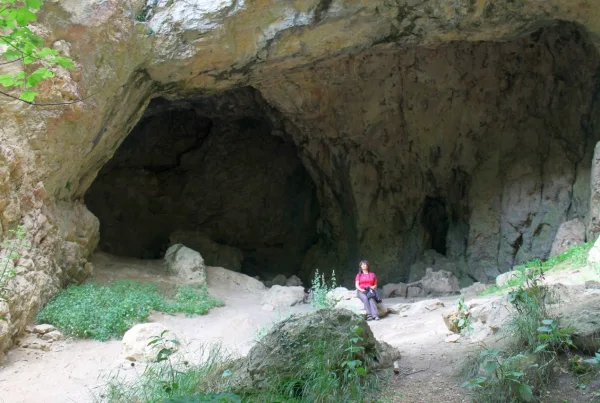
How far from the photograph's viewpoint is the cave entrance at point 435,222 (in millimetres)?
13492

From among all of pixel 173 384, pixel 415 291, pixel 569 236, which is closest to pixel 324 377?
pixel 173 384

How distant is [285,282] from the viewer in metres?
13.6

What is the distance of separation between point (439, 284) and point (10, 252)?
7.34m

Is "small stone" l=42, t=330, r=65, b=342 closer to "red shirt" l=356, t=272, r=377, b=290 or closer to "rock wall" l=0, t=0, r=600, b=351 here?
"rock wall" l=0, t=0, r=600, b=351

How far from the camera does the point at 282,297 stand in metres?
9.34

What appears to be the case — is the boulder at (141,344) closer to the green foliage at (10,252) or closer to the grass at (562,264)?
the green foliage at (10,252)

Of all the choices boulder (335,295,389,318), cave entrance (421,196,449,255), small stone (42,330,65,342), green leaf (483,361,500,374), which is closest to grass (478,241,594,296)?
boulder (335,295,389,318)

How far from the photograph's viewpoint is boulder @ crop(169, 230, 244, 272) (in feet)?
49.2

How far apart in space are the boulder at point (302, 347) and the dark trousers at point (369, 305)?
3.75 m

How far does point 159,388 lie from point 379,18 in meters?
6.73

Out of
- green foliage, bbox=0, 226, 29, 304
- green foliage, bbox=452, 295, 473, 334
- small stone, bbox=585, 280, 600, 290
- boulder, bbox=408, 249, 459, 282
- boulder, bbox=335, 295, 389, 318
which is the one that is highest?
green foliage, bbox=0, 226, 29, 304

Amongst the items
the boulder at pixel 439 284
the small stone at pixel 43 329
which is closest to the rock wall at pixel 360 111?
the small stone at pixel 43 329

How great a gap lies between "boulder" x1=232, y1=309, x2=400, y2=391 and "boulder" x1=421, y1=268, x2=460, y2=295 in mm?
6639

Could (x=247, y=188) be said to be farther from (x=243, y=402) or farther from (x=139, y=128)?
(x=243, y=402)
